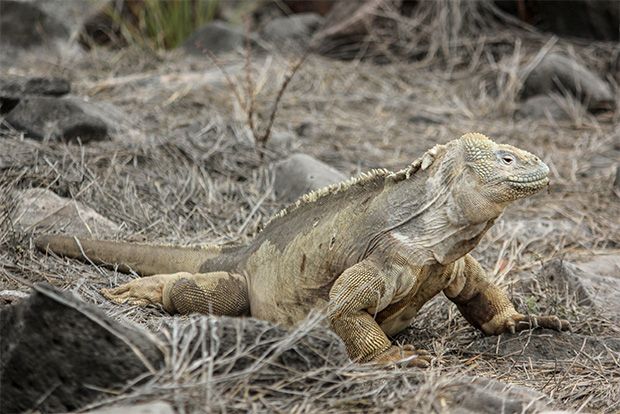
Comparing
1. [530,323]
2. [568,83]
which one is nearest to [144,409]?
[530,323]

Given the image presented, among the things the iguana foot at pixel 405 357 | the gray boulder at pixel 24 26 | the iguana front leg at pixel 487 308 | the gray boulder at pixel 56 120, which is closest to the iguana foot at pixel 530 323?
the iguana front leg at pixel 487 308

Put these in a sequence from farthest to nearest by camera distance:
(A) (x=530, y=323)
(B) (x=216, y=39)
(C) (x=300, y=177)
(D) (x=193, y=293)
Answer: (B) (x=216, y=39) < (C) (x=300, y=177) < (D) (x=193, y=293) < (A) (x=530, y=323)

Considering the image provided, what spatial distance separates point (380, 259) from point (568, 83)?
275 inches

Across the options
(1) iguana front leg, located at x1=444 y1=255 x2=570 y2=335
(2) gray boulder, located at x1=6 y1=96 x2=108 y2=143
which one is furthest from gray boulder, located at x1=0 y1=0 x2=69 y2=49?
(1) iguana front leg, located at x1=444 y1=255 x2=570 y2=335

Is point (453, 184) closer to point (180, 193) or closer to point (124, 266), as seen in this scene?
point (124, 266)

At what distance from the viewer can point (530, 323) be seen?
212 inches

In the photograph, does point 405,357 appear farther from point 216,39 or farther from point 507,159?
point 216,39

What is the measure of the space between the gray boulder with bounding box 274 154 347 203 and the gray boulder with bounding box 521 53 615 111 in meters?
4.25

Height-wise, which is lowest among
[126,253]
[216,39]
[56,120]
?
[216,39]

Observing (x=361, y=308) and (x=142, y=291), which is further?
(x=142, y=291)

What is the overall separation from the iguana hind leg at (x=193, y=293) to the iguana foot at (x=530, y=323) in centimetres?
129

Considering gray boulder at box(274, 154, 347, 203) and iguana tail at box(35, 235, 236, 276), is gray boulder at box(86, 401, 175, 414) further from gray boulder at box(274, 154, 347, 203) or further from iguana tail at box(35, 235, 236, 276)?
gray boulder at box(274, 154, 347, 203)

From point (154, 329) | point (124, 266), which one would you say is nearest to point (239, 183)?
point (124, 266)

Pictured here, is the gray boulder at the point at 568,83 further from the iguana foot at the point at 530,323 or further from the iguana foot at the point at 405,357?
the iguana foot at the point at 405,357
